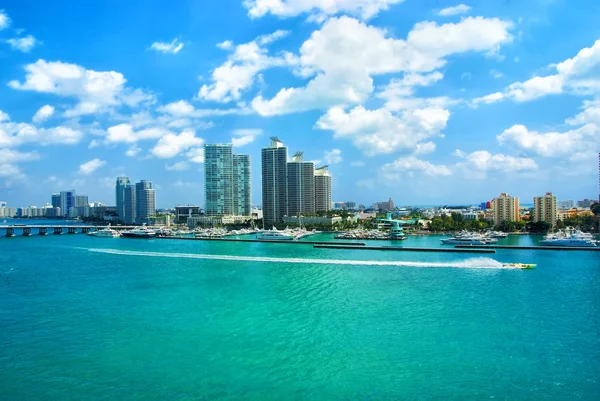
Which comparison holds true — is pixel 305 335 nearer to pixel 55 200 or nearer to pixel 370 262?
pixel 370 262

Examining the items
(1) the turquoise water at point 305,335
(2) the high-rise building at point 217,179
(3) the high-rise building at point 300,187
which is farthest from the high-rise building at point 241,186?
(1) the turquoise water at point 305,335

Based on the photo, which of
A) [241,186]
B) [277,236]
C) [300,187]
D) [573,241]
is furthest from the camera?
[241,186]

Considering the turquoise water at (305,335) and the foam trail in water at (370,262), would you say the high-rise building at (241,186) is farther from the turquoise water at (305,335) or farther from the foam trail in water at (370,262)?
the turquoise water at (305,335)

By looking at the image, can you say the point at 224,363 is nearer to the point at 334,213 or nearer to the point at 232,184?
the point at 334,213

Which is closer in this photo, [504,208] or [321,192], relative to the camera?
[504,208]

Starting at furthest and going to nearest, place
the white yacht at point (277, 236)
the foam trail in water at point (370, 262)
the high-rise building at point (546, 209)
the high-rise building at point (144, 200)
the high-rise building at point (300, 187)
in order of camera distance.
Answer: the high-rise building at point (144, 200)
the high-rise building at point (300, 187)
the high-rise building at point (546, 209)
the white yacht at point (277, 236)
the foam trail in water at point (370, 262)

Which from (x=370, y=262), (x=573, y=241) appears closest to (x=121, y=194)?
(x=370, y=262)

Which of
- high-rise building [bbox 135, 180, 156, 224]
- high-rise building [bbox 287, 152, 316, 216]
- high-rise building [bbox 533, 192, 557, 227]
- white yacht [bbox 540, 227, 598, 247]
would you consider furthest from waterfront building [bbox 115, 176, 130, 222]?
white yacht [bbox 540, 227, 598, 247]
